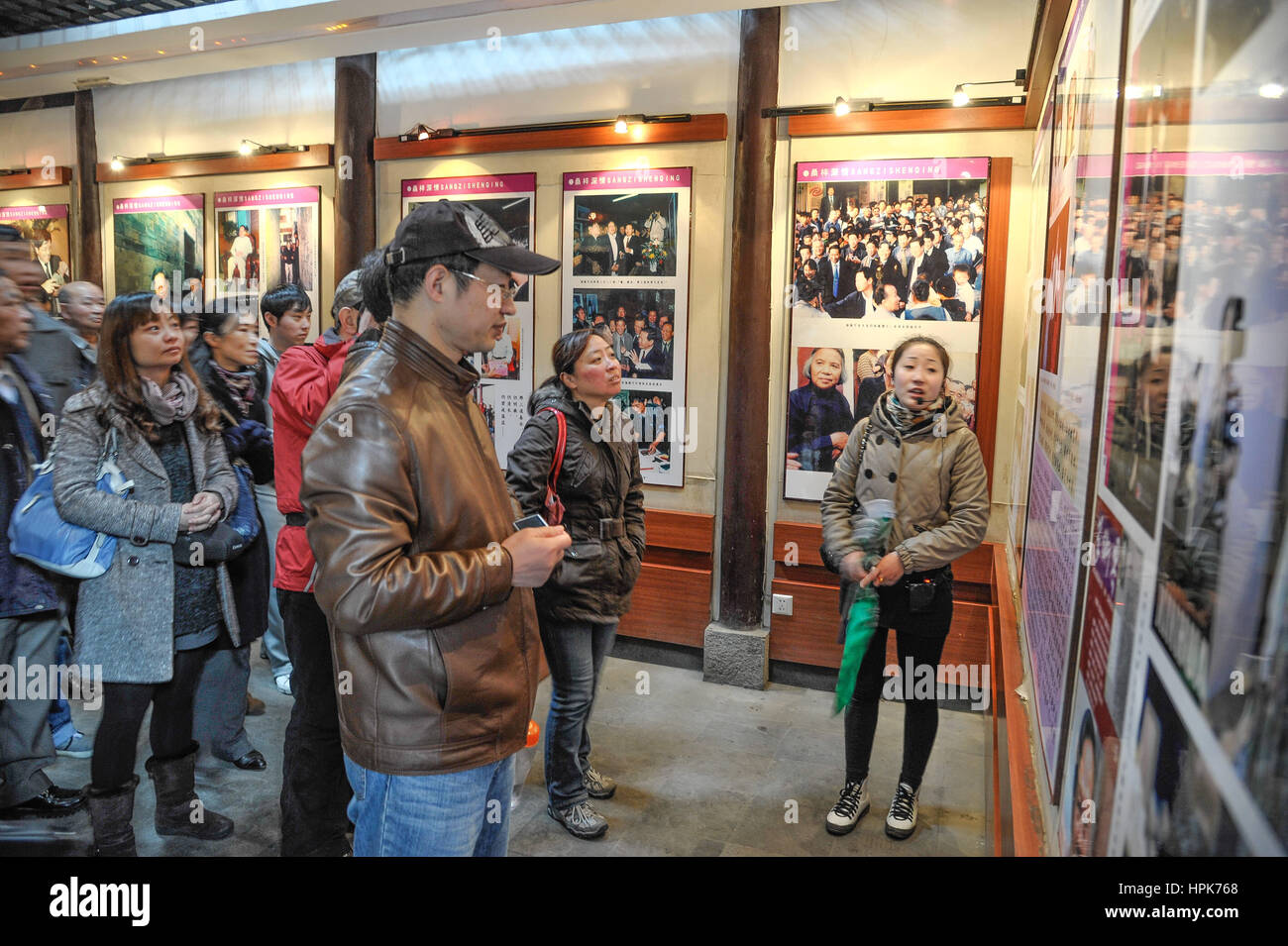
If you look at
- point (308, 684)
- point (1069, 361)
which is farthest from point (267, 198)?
point (1069, 361)

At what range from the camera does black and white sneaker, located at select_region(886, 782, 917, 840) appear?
3.01m

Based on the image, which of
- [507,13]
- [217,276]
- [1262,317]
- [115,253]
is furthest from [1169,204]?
[115,253]

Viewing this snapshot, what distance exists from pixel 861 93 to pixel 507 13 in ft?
6.31

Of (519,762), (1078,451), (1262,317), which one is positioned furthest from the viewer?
(519,762)

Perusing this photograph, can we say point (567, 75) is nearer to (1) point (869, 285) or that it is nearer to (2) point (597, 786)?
(1) point (869, 285)

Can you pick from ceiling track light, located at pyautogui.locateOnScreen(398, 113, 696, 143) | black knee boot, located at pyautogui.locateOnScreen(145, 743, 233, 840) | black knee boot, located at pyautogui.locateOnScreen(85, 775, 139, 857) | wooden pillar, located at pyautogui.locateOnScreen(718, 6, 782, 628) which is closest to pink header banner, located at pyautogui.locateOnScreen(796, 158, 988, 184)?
wooden pillar, located at pyautogui.locateOnScreen(718, 6, 782, 628)

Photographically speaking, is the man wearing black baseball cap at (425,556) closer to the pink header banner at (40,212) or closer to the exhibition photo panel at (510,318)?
the exhibition photo panel at (510,318)

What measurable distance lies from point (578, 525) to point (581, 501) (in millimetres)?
84

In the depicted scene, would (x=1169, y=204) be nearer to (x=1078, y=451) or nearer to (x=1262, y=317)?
(x=1262, y=317)

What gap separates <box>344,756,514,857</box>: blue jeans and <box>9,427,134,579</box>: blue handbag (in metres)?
1.40

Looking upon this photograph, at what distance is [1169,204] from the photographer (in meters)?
0.85

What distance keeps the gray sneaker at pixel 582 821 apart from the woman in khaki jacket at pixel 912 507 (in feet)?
3.34

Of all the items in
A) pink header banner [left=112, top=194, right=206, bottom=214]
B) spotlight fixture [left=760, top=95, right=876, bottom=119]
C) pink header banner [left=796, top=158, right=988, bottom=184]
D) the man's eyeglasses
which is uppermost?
spotlight fixture [left=760, top=95, right=876, bottom=119]

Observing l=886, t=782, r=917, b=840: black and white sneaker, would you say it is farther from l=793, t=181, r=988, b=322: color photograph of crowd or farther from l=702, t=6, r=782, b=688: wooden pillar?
l=793, t=181, r=988, b=322: color photograph of crowd
